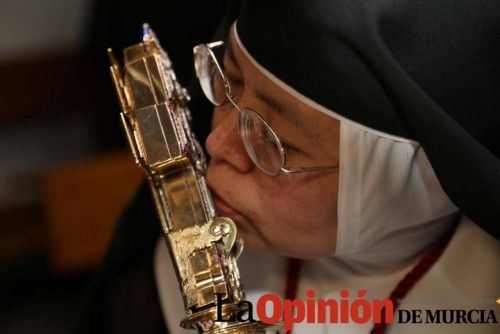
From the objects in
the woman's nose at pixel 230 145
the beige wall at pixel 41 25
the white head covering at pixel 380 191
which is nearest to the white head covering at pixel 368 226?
the white head covering at pixel 380 191

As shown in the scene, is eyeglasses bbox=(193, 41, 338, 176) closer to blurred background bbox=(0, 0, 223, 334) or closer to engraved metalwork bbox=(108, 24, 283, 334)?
engraved metalwork bbox=(108, 24, 283, 334)

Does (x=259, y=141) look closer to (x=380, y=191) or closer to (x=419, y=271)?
(x=380, y=191)

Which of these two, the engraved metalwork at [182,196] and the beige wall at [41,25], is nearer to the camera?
the engraved metalwork at [182,196]

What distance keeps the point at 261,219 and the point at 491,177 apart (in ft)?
0.96

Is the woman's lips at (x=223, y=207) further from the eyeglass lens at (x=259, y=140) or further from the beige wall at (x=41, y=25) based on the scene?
the beige wall at (x=41, y=25)

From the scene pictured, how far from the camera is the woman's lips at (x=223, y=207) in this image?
1.02 metres

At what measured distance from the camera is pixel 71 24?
7.97 ft

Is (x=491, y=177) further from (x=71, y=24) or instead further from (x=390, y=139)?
(x=71, y=24)

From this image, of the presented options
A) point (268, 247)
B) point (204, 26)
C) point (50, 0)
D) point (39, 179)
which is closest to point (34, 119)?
point (39, 179)

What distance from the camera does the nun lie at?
2.84 ft

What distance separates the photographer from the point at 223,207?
103cm

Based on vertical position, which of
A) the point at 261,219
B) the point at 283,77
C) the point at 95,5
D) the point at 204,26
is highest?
the point at 95,5

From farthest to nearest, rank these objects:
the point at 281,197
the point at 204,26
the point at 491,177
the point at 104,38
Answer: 1. the point at 104,38
2. the point at 204,26
3. the point at 281,197
4. the point at 491,177

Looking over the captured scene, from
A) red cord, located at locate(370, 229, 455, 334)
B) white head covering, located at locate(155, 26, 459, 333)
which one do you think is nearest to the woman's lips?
white head covering, located at locate(155, 26, 459, 333)
